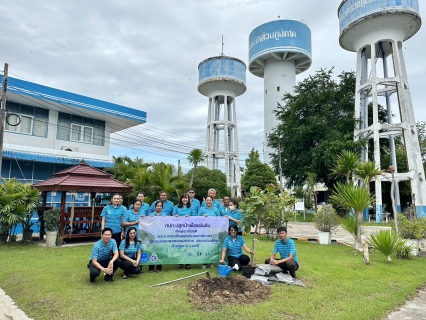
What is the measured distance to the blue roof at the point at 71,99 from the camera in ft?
56.7

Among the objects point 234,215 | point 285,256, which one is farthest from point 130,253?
point 285,256

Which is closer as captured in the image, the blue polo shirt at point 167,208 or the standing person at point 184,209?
the standing person at point 184,209

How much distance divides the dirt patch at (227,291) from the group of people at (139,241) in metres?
0.85

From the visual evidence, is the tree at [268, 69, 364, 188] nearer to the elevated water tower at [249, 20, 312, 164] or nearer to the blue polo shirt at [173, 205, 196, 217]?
the elevated water tower at [249, 20, 312, 164]

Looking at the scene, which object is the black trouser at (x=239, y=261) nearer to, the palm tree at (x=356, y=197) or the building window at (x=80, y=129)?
the palm tree at (x=356, y=197)

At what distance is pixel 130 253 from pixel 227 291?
229cm

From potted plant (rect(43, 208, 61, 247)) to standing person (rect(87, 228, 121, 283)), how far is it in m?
5.33

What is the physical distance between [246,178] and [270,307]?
3391 cm

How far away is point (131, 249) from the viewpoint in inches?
250

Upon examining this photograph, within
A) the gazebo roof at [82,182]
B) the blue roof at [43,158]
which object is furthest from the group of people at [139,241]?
the blue roof at [43,158]

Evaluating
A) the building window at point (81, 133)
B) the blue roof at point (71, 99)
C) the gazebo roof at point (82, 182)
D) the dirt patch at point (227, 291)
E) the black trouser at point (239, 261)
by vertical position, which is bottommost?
the dirt patch at point (227, 291)

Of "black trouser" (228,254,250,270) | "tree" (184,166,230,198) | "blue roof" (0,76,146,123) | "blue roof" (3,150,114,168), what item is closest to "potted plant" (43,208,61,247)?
"black trouser" (228,254,250,270)

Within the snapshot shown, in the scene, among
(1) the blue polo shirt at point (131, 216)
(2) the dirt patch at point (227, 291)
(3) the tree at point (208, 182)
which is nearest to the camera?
(2) the dirt patch at point (227, 291)

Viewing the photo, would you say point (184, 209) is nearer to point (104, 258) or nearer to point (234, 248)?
point (234, 248)
